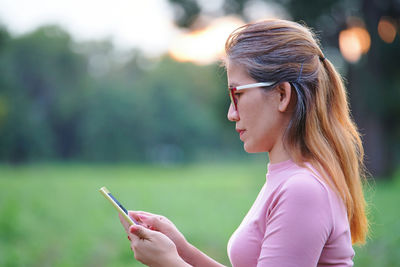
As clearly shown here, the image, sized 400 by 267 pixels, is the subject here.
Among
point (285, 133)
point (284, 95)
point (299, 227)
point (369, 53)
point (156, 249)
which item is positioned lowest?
point (156, 249)

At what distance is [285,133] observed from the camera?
152cm

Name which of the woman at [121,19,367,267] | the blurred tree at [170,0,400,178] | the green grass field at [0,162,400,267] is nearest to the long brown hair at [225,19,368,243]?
the woman at [121,19,367,267]

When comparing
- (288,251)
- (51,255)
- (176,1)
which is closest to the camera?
(288,251)

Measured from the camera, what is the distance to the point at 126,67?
5394cm

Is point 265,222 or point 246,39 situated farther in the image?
point 246,39

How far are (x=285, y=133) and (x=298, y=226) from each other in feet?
1.18

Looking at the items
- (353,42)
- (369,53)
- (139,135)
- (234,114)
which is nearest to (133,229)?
(234,114)

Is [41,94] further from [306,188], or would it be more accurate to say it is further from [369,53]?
[306,188]

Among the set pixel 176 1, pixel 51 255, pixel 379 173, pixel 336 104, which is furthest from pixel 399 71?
pixel 336 104

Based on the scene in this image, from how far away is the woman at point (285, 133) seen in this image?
1.41m

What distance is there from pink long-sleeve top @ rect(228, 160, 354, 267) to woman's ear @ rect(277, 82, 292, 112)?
0.65 feet

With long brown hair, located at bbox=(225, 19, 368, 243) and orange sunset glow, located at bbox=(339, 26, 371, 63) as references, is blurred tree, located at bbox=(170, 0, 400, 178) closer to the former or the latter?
orange sunset glow, located at bbox=(339, 26, 371, 63)

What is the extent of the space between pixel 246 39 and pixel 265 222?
0.62 m

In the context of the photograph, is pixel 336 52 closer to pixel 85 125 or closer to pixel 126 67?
pixel 85 125
